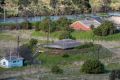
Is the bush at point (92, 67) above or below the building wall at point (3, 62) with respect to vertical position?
above

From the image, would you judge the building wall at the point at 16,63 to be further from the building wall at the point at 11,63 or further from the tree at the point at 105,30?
the tree at the point at 105,30

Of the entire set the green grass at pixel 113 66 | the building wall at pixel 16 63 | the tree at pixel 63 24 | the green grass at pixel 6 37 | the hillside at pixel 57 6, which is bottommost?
the hillside at pixel 57 6

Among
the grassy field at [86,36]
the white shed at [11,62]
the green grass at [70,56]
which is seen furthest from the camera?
the grassy field at [86,36]

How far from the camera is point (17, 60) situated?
→ 120ft

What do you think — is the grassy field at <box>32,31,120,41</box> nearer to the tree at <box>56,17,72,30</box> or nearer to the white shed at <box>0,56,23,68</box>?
the tree at <box>56,17,72,30</box>

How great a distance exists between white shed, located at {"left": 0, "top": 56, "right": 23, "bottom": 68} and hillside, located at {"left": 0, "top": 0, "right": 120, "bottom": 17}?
3667 cm

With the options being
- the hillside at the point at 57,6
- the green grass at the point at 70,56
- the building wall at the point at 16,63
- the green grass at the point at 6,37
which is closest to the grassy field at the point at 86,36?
the green grass at the point at 6,37

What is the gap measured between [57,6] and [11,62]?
43008 mm

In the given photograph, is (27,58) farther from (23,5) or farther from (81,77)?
(23,5)

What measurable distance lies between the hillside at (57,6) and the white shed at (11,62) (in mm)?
36671

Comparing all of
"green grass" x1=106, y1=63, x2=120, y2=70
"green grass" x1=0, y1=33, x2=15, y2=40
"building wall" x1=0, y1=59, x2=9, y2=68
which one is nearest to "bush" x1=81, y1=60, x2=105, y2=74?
"green grass" x1=106, y1=63, x2=120, y2=70

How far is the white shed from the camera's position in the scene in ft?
119

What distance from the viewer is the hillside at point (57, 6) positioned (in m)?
75.8

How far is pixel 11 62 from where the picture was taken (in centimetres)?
3631
